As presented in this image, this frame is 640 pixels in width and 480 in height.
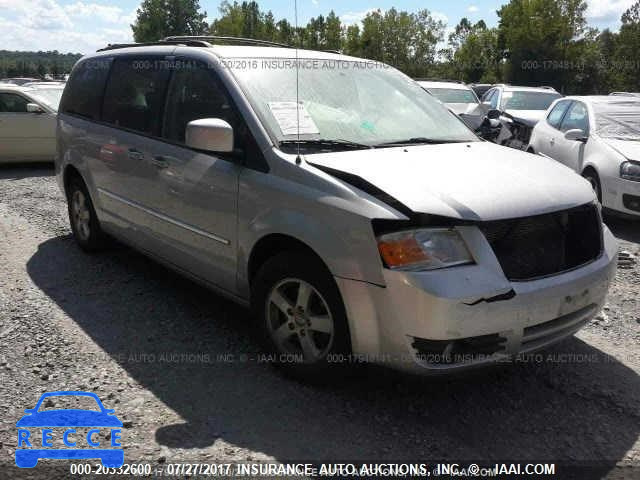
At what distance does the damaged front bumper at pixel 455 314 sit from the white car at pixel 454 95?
1083 cm

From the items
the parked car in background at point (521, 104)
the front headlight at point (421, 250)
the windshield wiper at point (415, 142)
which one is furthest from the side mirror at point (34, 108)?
the front headlight at point (421, 250)

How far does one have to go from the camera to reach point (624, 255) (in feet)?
19.5

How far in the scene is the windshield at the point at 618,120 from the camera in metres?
7.80

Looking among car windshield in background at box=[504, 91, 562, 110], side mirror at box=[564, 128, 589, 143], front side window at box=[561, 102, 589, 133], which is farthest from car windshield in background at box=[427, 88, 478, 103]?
side mirror at box=[564, 128, 589, 143]

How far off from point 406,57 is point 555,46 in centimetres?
1280

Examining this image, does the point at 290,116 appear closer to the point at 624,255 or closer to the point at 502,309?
the point at 502,309

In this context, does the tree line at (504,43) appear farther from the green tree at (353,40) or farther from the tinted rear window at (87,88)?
the tinted rear window at (87,88)

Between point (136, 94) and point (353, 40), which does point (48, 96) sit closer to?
point (136, 94)

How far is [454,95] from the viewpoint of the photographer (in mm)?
13891

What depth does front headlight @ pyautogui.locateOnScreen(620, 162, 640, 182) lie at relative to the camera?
22.7 feet

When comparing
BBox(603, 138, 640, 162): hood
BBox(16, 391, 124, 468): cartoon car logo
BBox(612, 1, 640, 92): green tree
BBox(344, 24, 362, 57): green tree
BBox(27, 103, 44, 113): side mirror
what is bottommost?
BBox(16, 391, 124, 468): cartoon car logo

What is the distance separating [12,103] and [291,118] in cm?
1008

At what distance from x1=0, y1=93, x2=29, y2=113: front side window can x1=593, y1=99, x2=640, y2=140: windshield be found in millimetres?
9884

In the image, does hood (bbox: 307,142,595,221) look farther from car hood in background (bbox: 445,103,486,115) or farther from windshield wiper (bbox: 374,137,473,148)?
car hood in background (bbox: 445,103,486,115)
